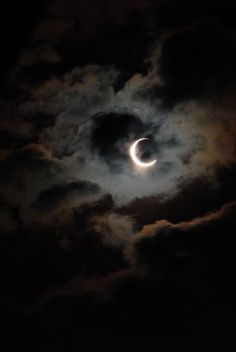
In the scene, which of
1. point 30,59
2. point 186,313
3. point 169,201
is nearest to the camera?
point 30,59

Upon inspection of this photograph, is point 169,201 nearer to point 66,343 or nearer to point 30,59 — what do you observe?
point 30,59

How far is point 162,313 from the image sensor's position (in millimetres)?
9727

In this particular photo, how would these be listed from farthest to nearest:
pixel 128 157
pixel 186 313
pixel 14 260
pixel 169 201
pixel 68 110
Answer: pixel 186 313 → pixel 14 260 → pixel 169 201 → pixel 128 157 → pixel 68 110

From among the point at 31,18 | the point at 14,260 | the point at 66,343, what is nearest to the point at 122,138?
the point at 14,260

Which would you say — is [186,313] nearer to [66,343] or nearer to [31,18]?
[66,343]

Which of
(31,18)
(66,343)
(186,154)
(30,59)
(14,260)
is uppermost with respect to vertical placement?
(30,59)

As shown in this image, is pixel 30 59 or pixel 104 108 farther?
pixel 104 108

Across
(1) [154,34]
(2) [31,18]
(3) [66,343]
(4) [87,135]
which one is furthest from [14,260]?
(2) [31,18]

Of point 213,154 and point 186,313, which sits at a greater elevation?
point 213,154

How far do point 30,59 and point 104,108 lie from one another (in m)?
1.53

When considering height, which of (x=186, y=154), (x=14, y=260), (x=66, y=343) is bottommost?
(x=66, y=343)

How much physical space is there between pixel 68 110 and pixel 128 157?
148 cm

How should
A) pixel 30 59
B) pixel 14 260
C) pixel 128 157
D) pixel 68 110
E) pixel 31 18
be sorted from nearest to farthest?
pixel 31 18 < pixel 30 59 < pixel 68 110 < pixel 128 157 < pixel 14 260

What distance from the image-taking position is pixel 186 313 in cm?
970
